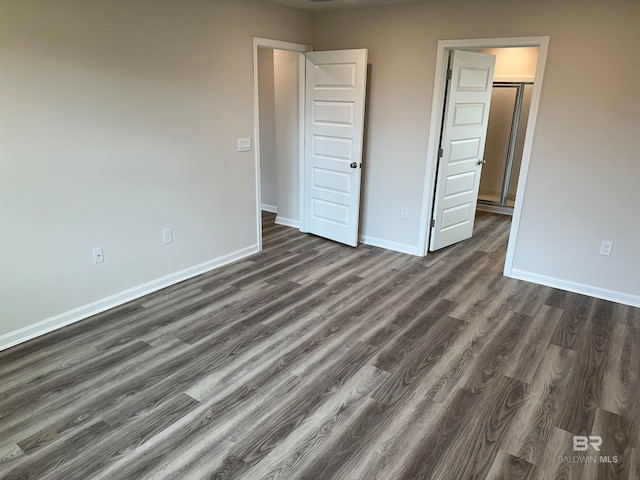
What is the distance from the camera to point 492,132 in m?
6.74

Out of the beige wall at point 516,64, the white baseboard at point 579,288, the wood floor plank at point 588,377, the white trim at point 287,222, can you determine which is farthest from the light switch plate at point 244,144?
the beige wall at point 516,64

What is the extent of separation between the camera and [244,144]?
422cm

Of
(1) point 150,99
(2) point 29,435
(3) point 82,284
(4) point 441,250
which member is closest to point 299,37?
(1) point 150,99

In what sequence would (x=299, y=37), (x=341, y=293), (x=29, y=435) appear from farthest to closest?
(x=299, y=37), (x=341, y=293), (x=29, y=435)

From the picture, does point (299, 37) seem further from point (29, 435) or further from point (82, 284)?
point (29, 435)

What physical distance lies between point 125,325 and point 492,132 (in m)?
6.06

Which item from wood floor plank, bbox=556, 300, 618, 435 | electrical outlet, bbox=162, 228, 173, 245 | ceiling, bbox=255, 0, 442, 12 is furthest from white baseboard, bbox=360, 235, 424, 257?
ceiling, bbox=255, 0, 442, 12

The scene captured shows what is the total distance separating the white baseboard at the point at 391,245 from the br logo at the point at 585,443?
266 cm

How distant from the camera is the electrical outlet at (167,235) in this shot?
3695 mm

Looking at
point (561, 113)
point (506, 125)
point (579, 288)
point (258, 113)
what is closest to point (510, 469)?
point (579, 288)

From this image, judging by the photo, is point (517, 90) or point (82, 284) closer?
point (82, 284)

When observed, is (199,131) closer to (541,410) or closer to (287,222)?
(287,222)

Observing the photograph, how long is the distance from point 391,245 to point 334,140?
1375mm

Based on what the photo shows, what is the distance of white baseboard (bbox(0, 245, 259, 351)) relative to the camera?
289cm
